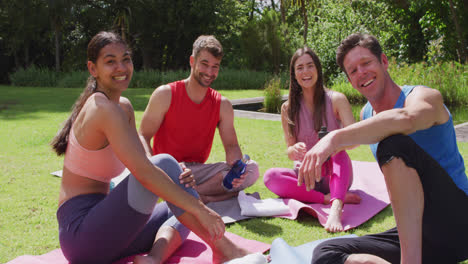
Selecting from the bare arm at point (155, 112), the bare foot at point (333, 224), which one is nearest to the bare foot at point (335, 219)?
the bare foot at point (333, 224)

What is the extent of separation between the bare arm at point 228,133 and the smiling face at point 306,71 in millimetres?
814

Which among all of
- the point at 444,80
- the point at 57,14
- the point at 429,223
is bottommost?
the point at 429,223

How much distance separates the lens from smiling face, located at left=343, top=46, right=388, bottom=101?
266cm

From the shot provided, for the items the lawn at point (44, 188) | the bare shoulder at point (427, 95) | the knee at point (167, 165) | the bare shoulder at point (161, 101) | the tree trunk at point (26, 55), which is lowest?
the lawn at point (44, 188)

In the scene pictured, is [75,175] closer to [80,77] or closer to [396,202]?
[396,202]

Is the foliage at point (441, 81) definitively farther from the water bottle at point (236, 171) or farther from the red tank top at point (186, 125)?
the water bottle at point (236, 171)

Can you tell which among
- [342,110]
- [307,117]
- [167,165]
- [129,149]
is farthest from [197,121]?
[129,149]

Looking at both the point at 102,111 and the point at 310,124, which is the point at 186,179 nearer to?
the point at 102,111

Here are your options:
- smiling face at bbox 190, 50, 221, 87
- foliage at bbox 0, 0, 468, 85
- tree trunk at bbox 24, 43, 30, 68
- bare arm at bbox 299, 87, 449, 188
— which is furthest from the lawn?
tree trunk at bbox 24, 43, 30, 68

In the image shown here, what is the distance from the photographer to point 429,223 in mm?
2293

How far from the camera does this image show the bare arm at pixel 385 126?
2246mm

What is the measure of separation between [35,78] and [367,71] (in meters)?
23.1

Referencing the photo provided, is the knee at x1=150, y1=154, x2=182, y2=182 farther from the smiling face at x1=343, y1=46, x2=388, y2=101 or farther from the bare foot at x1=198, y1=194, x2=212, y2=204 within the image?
the bare foot at x1=198, y1=194, x2=212, y2=204

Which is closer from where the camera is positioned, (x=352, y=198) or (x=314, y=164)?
(x=314, y=164)
